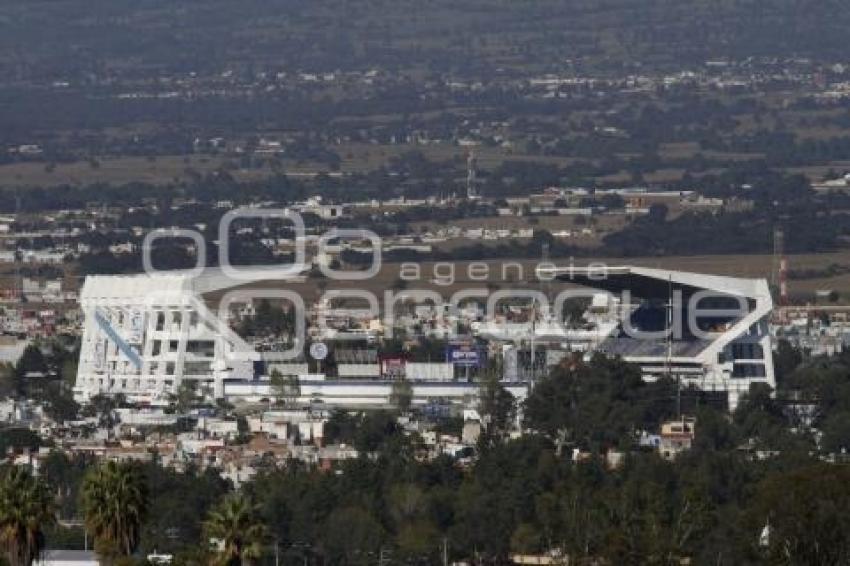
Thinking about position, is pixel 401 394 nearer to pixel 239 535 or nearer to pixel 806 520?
pixel 806 520

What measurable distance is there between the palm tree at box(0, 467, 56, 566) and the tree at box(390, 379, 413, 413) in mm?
40349

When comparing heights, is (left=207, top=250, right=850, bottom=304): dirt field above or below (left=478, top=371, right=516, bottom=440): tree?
above

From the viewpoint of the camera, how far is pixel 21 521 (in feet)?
140

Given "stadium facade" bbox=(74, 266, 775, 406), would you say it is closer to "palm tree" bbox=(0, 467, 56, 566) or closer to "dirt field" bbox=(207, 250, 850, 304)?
"dirt field" bbox=(207, 250, 850, 304)

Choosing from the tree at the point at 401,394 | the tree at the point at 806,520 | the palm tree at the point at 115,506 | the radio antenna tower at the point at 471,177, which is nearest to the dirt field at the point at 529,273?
the tree at the point at 401,394

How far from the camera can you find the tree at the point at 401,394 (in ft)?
276

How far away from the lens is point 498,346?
9356 centimetres

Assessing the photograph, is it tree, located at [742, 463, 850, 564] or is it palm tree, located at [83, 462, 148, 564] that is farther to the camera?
tree, located at [742, 463, 850, 564]

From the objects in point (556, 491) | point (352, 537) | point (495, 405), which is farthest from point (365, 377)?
point (352, 537)

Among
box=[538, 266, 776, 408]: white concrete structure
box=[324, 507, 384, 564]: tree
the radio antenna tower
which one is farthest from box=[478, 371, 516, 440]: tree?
the radio antenna tower

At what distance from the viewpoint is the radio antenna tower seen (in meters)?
167

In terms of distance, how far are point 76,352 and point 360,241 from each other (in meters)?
42.1

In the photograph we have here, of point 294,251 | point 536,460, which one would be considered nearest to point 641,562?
point 536,460

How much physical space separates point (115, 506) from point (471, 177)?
131786mm
